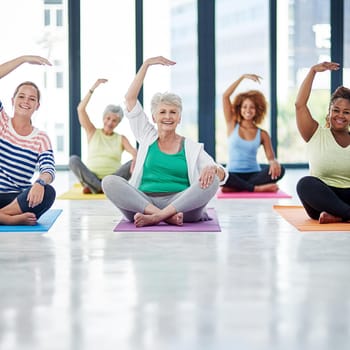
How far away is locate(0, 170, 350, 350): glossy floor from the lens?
1.78 m

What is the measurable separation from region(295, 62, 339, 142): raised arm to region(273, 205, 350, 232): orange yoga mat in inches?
17.0

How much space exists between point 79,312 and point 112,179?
163 centimetres

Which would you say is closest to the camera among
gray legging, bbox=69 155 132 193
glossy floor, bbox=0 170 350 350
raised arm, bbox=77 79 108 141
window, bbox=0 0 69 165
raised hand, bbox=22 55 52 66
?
glossy floor, bbox=0 170 350 350

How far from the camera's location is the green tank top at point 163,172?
372 centimetres

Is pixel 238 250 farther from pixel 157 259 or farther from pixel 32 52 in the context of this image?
pixel 32 52

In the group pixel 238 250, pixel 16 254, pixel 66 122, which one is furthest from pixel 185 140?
pixel 66 122

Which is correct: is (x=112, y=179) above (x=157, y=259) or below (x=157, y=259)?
above

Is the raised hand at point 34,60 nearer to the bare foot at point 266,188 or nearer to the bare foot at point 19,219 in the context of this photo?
the bare foot at point 19,219

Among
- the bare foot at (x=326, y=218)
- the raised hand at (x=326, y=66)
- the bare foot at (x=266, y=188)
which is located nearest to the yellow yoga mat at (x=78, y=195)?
the bare foot at (x=266, y=188)

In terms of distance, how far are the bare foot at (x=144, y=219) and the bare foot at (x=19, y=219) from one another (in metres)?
0.52

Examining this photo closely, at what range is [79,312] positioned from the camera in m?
2.01

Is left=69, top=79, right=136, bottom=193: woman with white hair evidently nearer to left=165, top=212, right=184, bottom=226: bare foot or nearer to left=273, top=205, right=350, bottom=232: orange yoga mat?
left=273, top=205, right=350, bottom=232: orange yoga mat

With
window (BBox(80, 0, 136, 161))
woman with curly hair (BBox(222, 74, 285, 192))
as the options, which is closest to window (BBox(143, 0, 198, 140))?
window (BBox(80, 0, 136, 161))

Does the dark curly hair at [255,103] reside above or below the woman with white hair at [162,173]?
above
